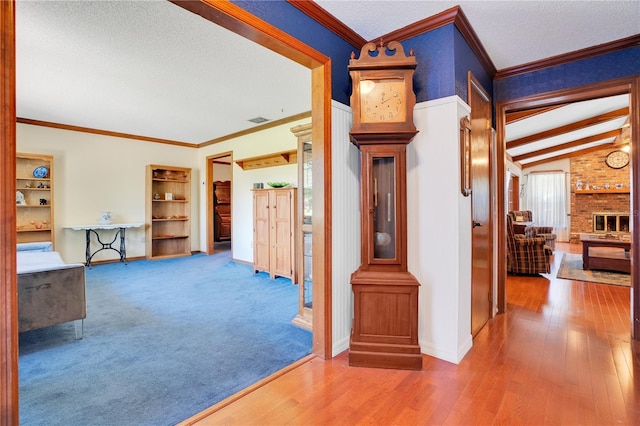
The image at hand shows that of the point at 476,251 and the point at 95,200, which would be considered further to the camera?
the point at 95,200

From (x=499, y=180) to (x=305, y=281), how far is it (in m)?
2.38

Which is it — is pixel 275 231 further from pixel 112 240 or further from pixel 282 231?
pixel 112 240

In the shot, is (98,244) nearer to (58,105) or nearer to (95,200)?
(95,200)

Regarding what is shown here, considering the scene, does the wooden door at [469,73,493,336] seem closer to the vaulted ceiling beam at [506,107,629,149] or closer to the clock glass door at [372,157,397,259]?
the clock glass door at [372,157,397,259]

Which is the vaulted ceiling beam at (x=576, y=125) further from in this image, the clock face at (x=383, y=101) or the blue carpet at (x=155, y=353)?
the blue carpet at (x=155, y=353)

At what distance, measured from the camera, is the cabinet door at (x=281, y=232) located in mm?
4594

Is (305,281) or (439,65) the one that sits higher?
(439,65)

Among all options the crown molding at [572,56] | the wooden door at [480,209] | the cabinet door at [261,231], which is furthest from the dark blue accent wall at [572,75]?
the cabinet door at [261,231]

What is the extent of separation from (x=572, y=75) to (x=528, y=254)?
302 centimetres

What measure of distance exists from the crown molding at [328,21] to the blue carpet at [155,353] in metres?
2.48

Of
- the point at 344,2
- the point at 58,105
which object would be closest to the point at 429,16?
the point at 344,2

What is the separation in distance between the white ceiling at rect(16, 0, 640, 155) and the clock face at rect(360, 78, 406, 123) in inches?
20.1

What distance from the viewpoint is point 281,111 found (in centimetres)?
496

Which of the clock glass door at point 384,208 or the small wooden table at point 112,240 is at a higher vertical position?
the clock glass door at point 384,208
